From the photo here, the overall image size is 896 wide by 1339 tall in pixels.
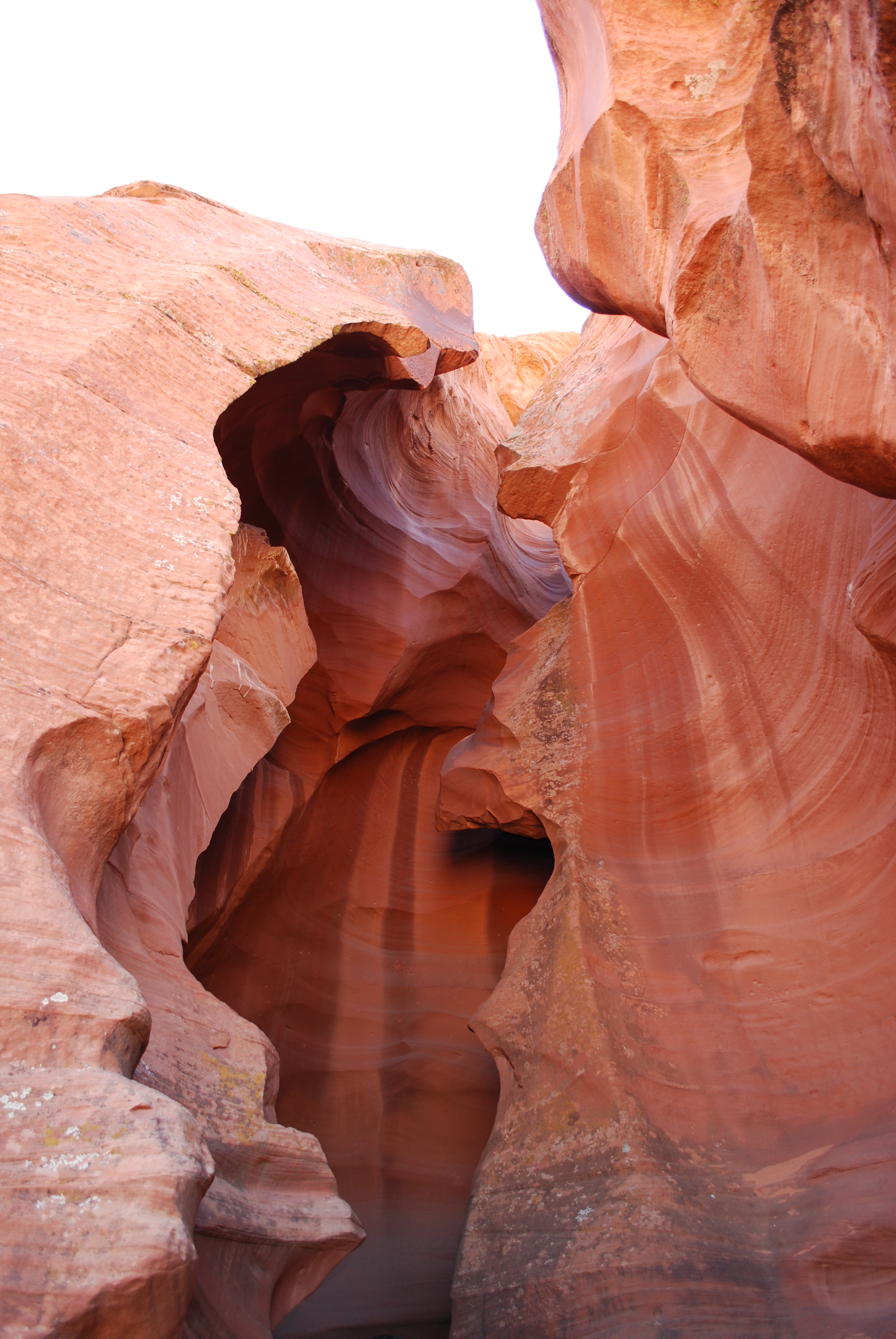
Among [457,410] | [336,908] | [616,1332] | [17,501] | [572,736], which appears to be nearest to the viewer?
[17,501]

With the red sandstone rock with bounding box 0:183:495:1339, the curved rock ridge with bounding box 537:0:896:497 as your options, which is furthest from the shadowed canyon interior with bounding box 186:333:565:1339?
the curved rock ridge with bounding box 537:0:896:497

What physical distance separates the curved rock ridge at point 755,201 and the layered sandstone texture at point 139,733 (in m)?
2.00

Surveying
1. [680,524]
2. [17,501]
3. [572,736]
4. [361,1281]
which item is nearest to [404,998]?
[361,1281]

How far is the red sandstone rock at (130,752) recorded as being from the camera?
222 centimetres

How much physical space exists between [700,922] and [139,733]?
3.63 meters

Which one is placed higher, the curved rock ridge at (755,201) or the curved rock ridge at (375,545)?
the curved rock ridge at (755,201)

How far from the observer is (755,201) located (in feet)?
10.6

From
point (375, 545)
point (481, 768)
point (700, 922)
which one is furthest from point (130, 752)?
point (375, 545)

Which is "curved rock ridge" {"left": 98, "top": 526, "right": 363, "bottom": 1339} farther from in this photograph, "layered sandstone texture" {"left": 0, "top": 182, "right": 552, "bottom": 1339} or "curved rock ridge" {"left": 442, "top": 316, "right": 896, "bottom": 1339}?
"curved rock ridge" {"left": 442, "top": 316, "right": 896, "bottom": 1339}

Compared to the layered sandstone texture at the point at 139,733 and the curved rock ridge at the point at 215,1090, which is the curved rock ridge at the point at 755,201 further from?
the curved rock ridge at the point at 215,1090

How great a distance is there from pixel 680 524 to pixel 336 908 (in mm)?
4432

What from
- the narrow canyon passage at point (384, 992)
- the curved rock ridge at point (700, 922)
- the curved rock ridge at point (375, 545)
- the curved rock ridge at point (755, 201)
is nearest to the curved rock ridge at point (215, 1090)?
the curved rock ridge at point (700, 922)

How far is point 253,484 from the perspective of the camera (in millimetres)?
8016

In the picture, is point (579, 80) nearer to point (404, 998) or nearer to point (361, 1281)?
point (404, 998)
